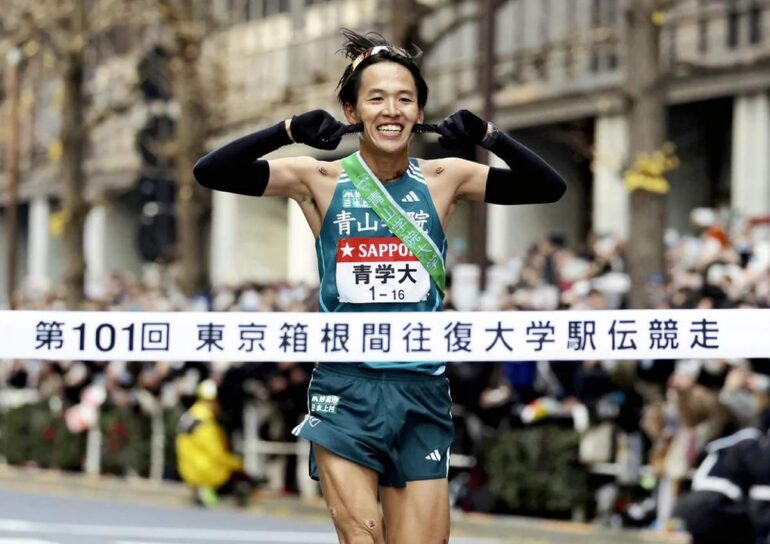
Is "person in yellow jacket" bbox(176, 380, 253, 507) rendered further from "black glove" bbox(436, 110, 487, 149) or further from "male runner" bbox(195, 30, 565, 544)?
"black glove" bbox(436, 110, 487, 149)

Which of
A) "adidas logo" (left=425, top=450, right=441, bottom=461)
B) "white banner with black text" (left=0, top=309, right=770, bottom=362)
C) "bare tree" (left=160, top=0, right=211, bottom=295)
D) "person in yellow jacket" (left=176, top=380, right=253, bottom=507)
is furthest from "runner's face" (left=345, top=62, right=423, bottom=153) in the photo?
"bare tree" (left=160, top=0, right=211, bottom=295)

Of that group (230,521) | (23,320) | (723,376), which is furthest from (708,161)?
(23,320)

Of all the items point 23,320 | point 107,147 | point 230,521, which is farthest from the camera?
point 107,147

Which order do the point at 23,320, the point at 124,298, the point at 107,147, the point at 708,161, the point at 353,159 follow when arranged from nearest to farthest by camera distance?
1. the point at 353,159
2. the point at 23,320
3. the point at 124,298
4. the point at 708,161
5. the point at 107,147

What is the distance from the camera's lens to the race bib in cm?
653

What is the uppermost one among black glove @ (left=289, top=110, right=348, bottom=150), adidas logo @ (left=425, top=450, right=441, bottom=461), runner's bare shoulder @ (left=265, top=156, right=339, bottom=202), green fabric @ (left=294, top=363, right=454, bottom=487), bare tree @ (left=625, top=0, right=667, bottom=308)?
bare tree @ (left=625, top=0, right=667, bottom=308)

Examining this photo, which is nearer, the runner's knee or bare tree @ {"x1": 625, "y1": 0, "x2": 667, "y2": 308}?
the runner's knee

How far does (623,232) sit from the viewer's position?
29.5 meters

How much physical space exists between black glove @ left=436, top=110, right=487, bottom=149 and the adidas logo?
1014mm

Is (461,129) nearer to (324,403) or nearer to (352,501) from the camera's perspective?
(324,403)

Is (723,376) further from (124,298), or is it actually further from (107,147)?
(107,147)

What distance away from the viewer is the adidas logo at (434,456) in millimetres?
6512

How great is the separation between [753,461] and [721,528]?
0.60 meters

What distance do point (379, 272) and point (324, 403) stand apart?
18.5 inches
